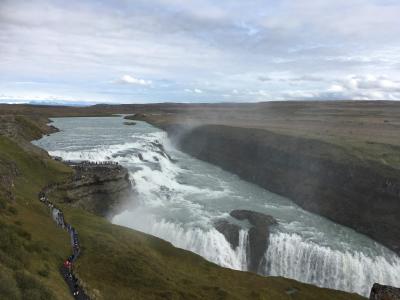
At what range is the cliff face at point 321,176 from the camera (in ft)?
184

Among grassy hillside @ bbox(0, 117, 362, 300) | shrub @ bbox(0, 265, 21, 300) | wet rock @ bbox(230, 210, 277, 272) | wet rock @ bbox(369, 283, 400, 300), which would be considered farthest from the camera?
wet rock @ bbox(230, 210, 277, 272)

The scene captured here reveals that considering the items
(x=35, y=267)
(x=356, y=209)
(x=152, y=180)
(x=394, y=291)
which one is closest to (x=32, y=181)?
(x=152, y=180)

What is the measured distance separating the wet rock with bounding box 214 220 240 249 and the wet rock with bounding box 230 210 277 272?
1733 millimetres

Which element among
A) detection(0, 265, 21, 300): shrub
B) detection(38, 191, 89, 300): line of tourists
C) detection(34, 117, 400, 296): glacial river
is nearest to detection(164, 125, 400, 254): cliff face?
detection(34, 117, 400, 296): glacial river

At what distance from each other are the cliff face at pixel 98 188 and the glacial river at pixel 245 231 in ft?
6.70

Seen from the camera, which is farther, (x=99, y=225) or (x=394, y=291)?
(x=99, y=225)

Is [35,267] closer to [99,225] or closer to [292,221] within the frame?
[99,225]

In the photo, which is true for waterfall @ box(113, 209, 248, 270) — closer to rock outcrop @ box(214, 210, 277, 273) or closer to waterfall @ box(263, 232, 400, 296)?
rock outcrop @ box(214, 210, 277, 273)

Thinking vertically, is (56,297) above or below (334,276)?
above

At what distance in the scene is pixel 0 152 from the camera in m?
50.4

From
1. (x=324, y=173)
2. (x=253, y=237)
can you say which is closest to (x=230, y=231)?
(x=253, y=237)

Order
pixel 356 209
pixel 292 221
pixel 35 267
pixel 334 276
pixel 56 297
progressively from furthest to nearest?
pixel 356 209 < pixel 292 221 < pixel 334 276 < pixel 35 267 < pixel 56 297

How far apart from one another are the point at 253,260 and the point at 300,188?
25.1 meters

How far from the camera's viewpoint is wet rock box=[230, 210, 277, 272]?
153ft
